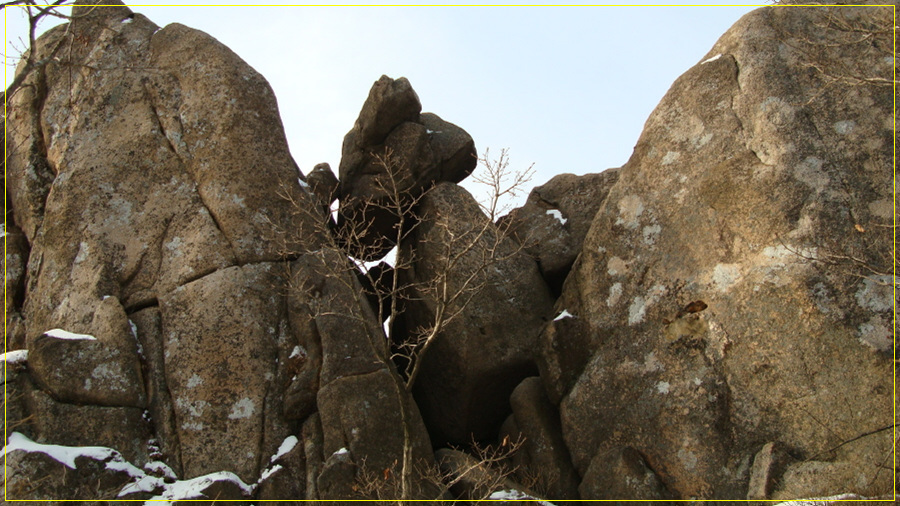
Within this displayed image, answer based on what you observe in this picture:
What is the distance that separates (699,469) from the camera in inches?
441

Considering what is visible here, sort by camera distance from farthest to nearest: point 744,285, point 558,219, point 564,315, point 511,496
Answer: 1. point 558,219
2. point 564,315
3. point 744,285
4. point 511,496

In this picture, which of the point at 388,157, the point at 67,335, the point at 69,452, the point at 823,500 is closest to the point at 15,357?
the point at 67,335

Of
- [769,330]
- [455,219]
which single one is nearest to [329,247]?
[455,219]

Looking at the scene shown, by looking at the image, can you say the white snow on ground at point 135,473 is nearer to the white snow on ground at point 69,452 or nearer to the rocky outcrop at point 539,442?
the white snow on ground at point 69,452

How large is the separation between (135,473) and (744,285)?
9201mm

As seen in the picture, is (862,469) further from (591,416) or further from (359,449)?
(359,449)

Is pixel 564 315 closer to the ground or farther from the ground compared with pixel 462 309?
closer to the ground

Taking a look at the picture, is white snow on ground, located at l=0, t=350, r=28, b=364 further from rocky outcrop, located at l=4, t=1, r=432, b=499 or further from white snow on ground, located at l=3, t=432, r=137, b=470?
white snow on ground, located at l=3, t=432, r=137, b=470

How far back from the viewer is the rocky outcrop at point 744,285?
10562mm

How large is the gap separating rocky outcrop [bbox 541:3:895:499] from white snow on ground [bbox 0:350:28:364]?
822cm

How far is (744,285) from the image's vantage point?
1160 cm

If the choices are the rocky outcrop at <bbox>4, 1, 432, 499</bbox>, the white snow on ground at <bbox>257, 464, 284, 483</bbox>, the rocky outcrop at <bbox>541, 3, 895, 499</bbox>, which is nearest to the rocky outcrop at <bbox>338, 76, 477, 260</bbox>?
the rocky outcrop at <bbox>4, 1, 432, 499</bbox>

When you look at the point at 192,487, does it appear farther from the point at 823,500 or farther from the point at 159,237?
the point at 823,500

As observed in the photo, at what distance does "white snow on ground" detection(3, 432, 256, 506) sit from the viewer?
36.7 feet
